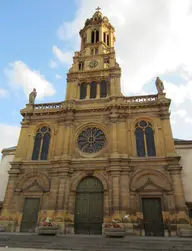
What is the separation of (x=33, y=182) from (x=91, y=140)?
6873mm

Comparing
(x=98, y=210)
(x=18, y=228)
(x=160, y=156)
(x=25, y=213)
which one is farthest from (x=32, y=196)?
(x=160, y=156)

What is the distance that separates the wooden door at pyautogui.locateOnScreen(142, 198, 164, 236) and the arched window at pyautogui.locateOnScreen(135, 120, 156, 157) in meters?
4.17

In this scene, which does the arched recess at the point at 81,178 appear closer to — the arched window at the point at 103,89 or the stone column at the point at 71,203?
the stone column at the point at 71,203

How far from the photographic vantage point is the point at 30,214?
1723 cm

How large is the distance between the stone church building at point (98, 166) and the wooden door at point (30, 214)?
0.25 feet

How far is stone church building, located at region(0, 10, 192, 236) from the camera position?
15956 mm

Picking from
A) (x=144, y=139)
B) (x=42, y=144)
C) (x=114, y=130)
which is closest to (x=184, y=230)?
(x=144, y=139)

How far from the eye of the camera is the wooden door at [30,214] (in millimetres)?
16688

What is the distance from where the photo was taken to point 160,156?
57.9 ft

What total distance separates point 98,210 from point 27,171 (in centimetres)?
779

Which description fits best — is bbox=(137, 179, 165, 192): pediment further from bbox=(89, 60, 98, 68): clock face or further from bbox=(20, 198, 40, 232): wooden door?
bbox=(89, 60, 98, 68): clock face

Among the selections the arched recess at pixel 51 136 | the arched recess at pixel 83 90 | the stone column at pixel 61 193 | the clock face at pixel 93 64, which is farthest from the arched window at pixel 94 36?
the stone column at pixel 61 193

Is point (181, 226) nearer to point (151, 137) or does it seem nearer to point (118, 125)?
point (151, 137)

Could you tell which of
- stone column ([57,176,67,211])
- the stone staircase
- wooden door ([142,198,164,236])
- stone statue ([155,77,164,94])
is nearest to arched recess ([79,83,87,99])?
stone statue ([155,77,164,94])
